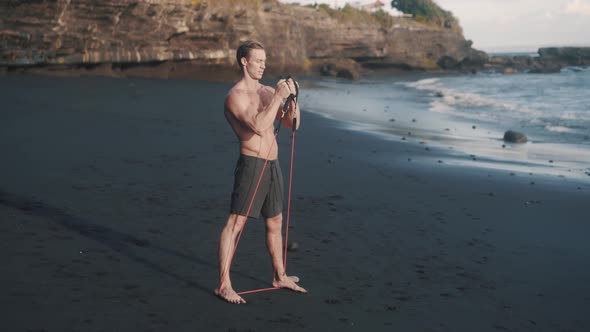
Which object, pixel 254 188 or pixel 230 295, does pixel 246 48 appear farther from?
pixel 230 295

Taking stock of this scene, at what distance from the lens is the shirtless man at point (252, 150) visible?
167 inches

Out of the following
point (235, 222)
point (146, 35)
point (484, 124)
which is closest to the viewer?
point (235, 222)

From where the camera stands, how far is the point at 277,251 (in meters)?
4.58

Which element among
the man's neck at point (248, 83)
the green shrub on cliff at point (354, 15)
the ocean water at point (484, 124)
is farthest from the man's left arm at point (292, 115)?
the green shrub on cliff at point (354, 15)

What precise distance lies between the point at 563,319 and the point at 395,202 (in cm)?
331

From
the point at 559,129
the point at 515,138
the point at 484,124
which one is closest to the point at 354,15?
the point at 484,124

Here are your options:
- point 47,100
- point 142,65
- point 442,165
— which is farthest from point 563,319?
point 142,65

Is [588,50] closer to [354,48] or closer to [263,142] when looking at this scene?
[354,48]

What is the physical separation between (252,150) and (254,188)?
28cm

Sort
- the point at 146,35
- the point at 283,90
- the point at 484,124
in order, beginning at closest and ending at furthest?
the point at 283,90
the point at 484,124
the point at 146,35

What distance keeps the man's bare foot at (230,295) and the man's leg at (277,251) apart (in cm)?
41

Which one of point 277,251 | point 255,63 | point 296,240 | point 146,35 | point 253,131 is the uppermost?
point 146,35

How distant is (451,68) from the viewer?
218 feet

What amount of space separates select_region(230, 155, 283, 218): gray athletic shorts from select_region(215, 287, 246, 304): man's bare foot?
1.84ft
